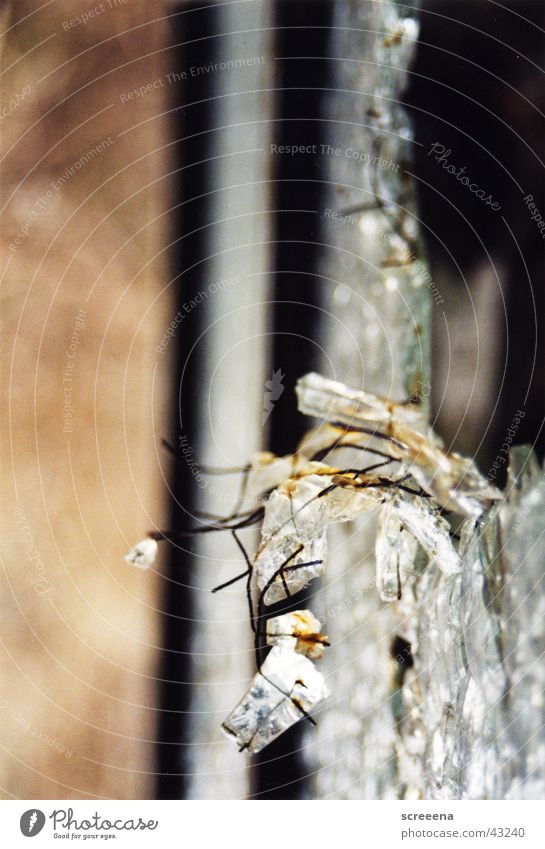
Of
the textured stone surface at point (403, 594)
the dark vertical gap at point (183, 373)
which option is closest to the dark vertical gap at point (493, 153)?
the textured stone surface at point (403, 594)

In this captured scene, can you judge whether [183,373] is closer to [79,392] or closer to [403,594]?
[79,392]

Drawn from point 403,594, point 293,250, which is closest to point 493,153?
point 293,250

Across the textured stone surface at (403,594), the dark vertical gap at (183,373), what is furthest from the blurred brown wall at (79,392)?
the textured stone surface at (403,594)

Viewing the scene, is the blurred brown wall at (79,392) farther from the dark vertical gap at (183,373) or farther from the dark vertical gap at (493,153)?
the dark vertical gap at (493,153)

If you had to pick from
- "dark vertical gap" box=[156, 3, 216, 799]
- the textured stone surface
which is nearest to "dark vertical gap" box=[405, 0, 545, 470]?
the textured stone surface

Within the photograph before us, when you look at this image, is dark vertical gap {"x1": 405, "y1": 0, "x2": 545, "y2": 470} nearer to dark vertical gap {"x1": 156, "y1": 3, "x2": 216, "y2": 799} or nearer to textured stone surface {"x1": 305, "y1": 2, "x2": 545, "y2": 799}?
textured stone surface {"x1": 305, "y1": 2, "x2": 545, "y2": 799}
